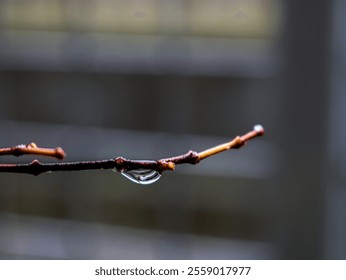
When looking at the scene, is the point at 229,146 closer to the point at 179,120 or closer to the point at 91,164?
the point at 91,164

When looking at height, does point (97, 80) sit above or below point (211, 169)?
above

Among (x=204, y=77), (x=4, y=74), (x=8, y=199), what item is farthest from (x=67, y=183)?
(x=204, y=77)

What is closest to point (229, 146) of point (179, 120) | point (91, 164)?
point (91, 164)

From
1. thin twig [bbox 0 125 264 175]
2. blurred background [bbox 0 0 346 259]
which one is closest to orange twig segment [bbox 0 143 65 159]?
thin twig [bbox 0 125 264 175]

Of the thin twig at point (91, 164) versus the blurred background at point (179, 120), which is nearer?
the thin twig at point (91, 164)

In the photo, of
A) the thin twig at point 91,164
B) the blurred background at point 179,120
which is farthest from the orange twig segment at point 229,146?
the blurred background at point 179,120

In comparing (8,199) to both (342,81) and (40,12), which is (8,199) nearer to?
(40,12)

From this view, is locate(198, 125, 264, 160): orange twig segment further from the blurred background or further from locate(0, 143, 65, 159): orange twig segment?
the blurred background

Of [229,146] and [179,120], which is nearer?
[229,146]

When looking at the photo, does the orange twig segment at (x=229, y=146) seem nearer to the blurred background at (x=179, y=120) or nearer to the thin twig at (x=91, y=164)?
the thin twig at (x=91, y=164)
